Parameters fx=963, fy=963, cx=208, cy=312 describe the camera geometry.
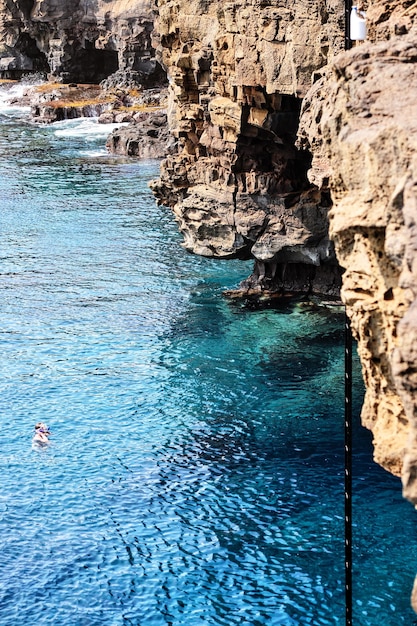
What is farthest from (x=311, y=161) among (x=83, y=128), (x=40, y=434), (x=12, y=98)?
(x=12, y=98)

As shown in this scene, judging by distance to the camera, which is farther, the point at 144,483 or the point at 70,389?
the point at 70,389

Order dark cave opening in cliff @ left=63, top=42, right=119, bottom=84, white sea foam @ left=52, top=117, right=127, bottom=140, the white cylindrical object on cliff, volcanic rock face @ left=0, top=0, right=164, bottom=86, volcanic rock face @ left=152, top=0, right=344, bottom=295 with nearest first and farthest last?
the white cylindrical object on cliff < volcanic rock face @ left=152, top=0, right=344, bottom=295 < white sea foam @ left=52, top=117, right=127, bottom=140 < volcanic rock face @ left=0, top=0, right=164, bottom=86 < dark cave opening in cliff @ left=63, top=42, right=119, bottom=84

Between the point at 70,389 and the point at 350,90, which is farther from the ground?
the point at 350,90

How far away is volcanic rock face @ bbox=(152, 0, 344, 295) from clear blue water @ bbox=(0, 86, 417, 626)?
2.31 m

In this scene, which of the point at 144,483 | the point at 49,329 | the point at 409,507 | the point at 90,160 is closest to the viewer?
the point at 409,507

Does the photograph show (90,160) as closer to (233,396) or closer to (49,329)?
(49,329)

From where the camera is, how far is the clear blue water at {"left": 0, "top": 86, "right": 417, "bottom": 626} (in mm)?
19547

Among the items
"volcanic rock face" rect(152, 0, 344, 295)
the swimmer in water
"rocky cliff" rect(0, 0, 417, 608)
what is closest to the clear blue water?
the swimmer in water

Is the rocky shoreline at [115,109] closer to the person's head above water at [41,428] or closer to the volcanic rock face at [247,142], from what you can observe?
the volcanic rock face at [247,142]

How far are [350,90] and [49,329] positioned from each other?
84.5 ft

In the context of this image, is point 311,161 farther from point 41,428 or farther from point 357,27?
point 357,27

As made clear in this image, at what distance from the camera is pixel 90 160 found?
68.7 m

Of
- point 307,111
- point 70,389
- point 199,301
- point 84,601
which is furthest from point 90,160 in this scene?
point 84,601

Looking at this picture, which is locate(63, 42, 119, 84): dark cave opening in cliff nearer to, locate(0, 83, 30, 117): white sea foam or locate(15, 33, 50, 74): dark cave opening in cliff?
locate(0, 83, 30, 117): white sea foam
